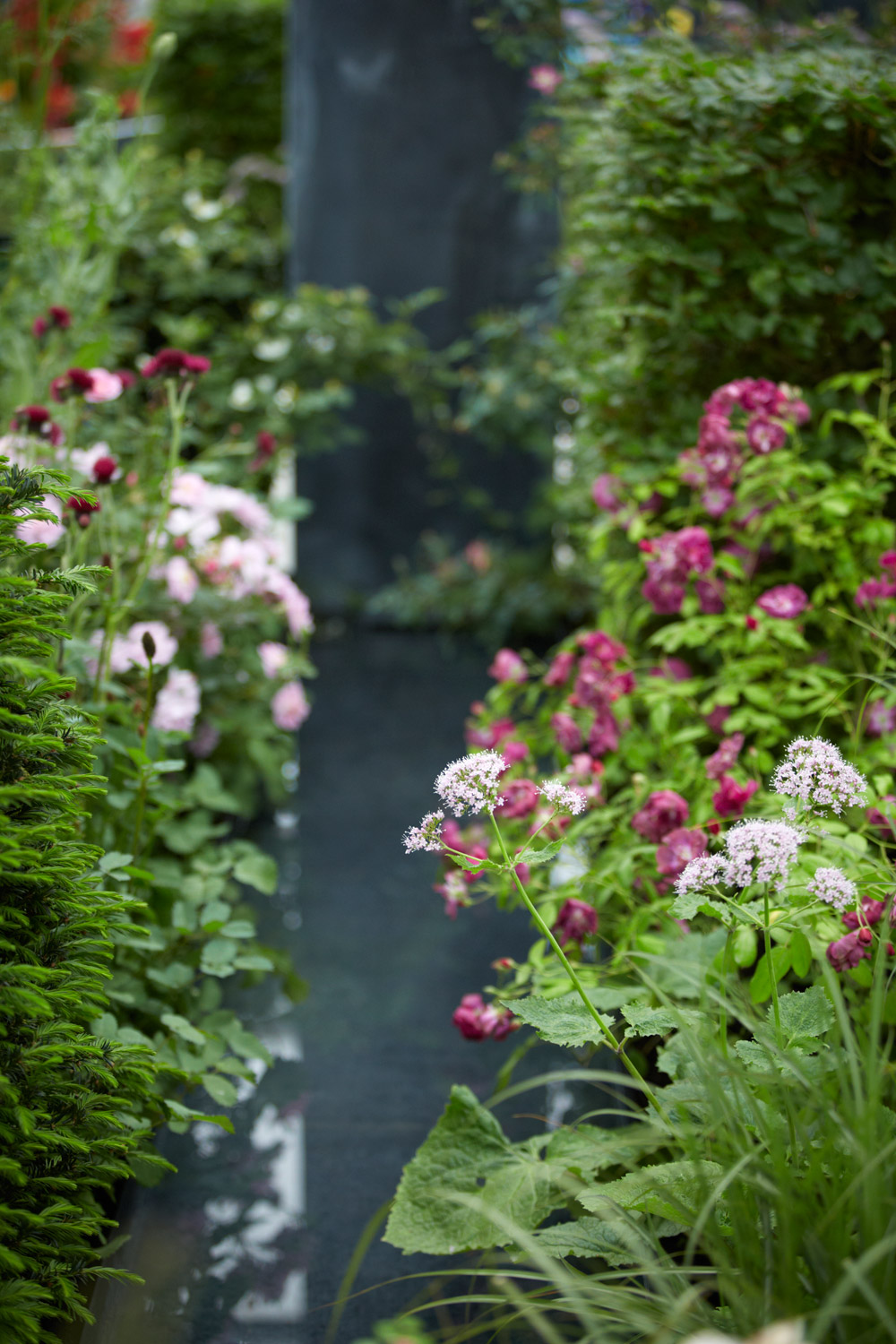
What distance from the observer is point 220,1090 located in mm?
1188

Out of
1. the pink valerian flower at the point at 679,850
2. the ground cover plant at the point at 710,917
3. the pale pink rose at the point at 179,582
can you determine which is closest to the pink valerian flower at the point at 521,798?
the ground cover plant at the point at 710,917

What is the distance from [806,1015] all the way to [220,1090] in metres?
0.70

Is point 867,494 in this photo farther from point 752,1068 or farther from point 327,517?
point 327,517

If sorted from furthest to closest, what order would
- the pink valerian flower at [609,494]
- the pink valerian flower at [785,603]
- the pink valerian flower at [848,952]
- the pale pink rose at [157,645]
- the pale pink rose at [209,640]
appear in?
the pale pink rose at [209,640], the pink valerian flower at [609,494], the pale pink rose at [157,645], the pink valerian flower at [785,603], the pink valerian flower at [848,952]

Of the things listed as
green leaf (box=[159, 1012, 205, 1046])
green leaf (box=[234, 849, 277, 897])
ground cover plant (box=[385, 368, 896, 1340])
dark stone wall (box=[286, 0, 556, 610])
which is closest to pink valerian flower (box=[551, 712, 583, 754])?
ground cover plant (box=[385, 368, 896, 1340])

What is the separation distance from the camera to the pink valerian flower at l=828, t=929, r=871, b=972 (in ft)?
3.18

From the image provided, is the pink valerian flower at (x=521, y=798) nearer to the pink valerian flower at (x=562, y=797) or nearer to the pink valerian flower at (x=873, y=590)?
the pink valerian flower at (x=562, y=797)

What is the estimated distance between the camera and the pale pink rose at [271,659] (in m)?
2.20

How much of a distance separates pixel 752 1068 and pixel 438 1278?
0.49 metres

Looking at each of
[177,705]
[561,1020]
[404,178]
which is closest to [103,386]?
[177,705]

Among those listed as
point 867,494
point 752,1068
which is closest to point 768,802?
point 752,1068

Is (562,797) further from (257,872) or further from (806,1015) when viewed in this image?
(257,872)

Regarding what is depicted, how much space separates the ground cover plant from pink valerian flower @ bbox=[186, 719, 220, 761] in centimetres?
64

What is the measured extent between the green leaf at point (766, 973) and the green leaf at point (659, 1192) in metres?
0.18
